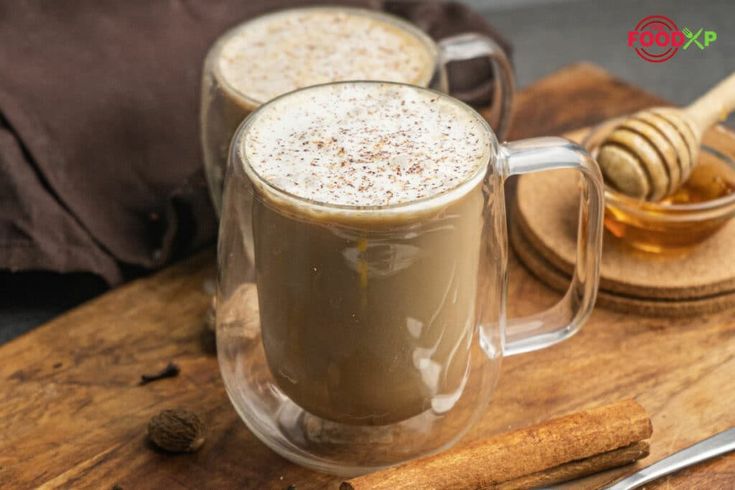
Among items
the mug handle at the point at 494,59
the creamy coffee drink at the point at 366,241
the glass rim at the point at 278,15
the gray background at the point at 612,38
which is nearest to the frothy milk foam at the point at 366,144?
the creamy coffee drink at the point at 366,241

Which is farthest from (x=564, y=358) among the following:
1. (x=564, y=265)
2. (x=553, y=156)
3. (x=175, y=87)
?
(x=175, y=87)

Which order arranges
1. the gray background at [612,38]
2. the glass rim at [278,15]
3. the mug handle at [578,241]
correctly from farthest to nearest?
the gray background at [612,38]
the glass rim at [278,15]
the mug handle at [578,241]

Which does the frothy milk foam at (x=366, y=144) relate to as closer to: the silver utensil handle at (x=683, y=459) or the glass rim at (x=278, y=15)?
the glass rim at (x=278, y=15)

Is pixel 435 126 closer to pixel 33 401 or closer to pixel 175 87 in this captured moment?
pixel 33 401

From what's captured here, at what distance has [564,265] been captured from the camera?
121cm

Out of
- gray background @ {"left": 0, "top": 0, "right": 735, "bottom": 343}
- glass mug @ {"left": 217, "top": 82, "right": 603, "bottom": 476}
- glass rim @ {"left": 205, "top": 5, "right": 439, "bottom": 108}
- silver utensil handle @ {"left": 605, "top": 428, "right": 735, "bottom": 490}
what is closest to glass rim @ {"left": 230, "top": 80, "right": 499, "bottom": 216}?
glass mug @ {"left": 217, "top": 82, "right": 603, "bottom": 476}

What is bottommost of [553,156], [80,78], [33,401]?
[33,401]

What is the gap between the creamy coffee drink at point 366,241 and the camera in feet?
2.74

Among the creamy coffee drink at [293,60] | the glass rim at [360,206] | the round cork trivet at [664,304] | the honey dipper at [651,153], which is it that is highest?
the glass rim at [360,206]

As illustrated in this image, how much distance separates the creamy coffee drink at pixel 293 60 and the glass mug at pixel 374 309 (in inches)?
7.9

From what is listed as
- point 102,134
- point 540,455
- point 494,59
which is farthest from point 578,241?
point 102,134

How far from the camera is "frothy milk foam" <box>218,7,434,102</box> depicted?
46.0 inches

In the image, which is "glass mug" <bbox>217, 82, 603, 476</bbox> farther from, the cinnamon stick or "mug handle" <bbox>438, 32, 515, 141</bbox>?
"mug handle" <bbox>438, 32, 515, 141</bbox>

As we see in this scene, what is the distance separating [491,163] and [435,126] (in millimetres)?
57
